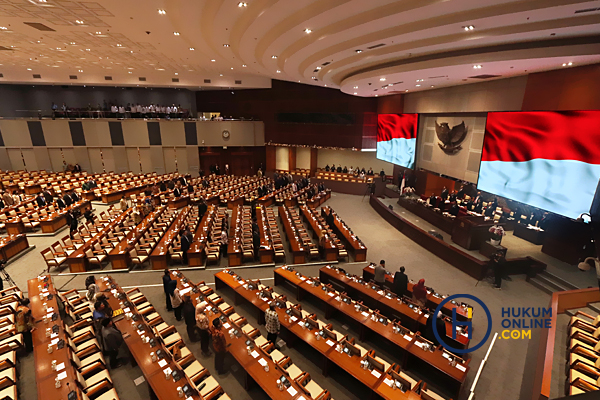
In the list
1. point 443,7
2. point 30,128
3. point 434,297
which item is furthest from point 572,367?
point 30,128

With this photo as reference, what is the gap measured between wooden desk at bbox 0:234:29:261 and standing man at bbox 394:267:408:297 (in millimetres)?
13273

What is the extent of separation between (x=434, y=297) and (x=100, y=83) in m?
27.0

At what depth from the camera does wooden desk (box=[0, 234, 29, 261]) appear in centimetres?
1031

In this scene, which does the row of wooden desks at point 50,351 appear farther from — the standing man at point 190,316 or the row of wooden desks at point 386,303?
the row of wooden desks at point 386,303

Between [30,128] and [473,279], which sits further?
[30,128]

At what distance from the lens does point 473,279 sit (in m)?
9.57

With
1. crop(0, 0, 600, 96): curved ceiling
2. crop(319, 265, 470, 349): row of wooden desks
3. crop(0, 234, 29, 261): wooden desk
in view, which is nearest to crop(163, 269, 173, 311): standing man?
crop(319, 265, 470, 349): row of wooden desks

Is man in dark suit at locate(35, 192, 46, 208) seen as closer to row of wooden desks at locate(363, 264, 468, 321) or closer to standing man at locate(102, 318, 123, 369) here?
standing man at locate(102, 318, 123, 369)

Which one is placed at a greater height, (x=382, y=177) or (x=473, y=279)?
(x=382, y=177)

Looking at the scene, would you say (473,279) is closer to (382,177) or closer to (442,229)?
(442,229)

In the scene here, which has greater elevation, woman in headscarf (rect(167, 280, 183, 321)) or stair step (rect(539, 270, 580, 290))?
woman in headscarf (rect(167, 280, 183, 321))

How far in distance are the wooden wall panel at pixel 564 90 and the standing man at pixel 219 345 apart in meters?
10.7

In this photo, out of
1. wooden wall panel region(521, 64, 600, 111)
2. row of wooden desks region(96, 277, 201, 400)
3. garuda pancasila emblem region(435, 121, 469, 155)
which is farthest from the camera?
garuda pancasila emblem region(435, 121, 469, 155)

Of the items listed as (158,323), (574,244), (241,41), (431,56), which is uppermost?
(241,41)
